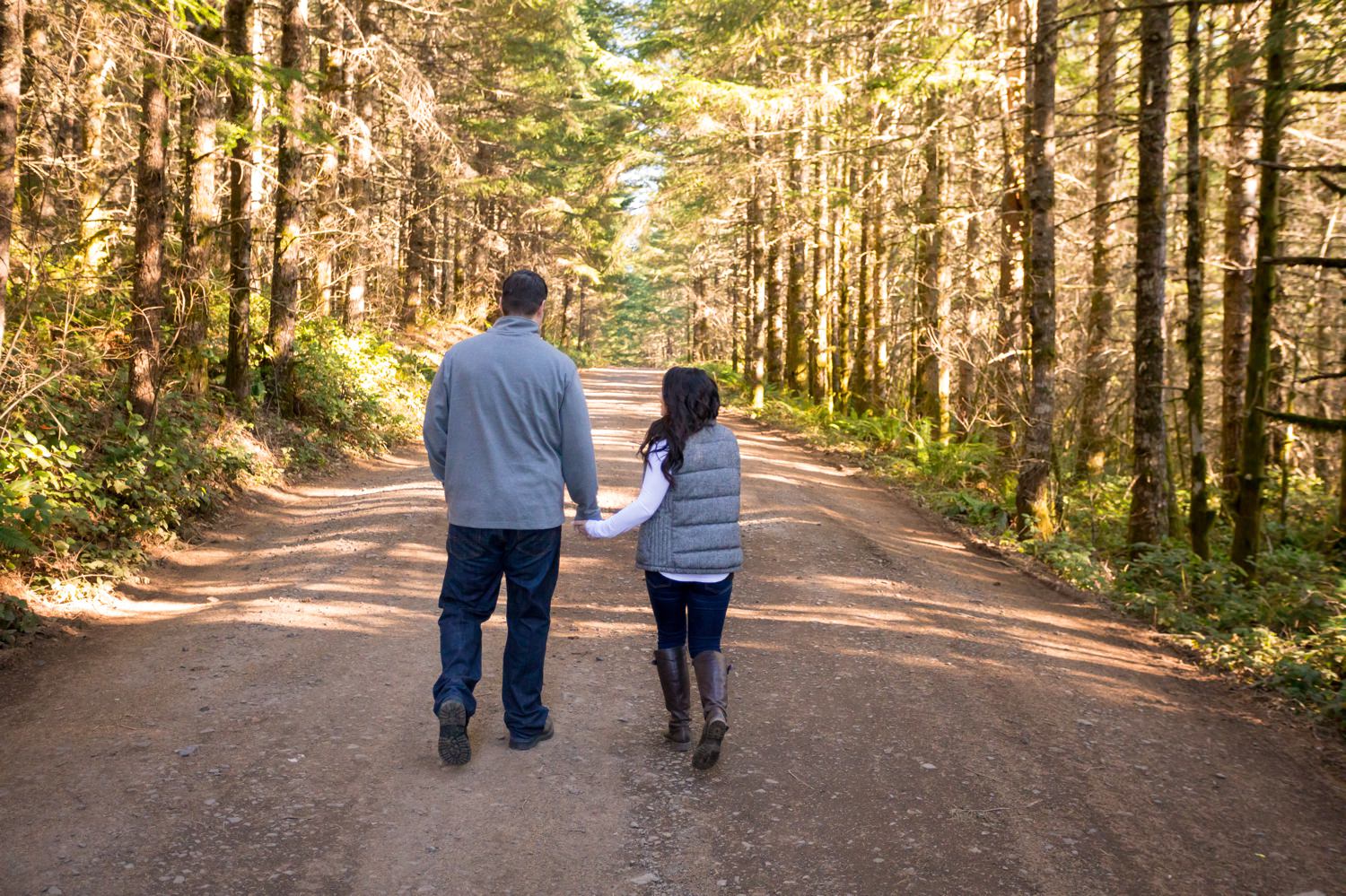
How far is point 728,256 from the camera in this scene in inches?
1734

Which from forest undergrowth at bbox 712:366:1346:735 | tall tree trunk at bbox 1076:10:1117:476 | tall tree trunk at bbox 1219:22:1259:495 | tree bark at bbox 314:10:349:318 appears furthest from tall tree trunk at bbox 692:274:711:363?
tall tree trunk at bbox 1219:22:1259:495

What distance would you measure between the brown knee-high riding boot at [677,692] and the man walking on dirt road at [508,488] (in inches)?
24.7

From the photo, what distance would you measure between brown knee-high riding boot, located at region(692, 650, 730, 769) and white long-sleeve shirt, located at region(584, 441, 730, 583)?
43 cm

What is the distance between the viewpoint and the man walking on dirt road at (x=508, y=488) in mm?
4598

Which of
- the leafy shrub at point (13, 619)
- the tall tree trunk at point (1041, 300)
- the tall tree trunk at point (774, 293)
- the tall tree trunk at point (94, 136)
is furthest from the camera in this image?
the tall tree trunk at point (774, 293)

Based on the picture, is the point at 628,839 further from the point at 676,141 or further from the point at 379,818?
the point at 676,141

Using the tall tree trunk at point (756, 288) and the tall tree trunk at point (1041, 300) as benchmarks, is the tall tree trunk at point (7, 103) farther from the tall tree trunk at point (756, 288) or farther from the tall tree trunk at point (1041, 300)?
the tall tree trunk at point (756, 288)

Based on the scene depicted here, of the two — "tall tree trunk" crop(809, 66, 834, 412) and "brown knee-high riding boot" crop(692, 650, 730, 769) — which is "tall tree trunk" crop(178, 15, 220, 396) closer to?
"brown knee-high riding boot" crop(692, 650, 730, 769)

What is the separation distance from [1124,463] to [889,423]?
4625 millimetres

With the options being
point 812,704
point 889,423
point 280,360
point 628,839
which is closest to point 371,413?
point 280,360

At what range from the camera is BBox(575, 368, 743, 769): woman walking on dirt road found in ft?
15.0

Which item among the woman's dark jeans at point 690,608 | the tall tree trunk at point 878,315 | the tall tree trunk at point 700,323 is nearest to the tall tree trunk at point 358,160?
the tall tree trunk at point 878,315

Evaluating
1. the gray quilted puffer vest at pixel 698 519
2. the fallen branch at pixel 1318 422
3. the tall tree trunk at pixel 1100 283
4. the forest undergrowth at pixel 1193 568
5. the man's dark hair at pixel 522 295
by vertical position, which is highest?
the tall tree trunk at pixel 1100 283

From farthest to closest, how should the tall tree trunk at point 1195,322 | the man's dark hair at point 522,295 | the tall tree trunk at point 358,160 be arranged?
the tall tree trunk at point 358,160 → the tall tree trunk at point 1195,322 → the man's dark hair at point 522,295
